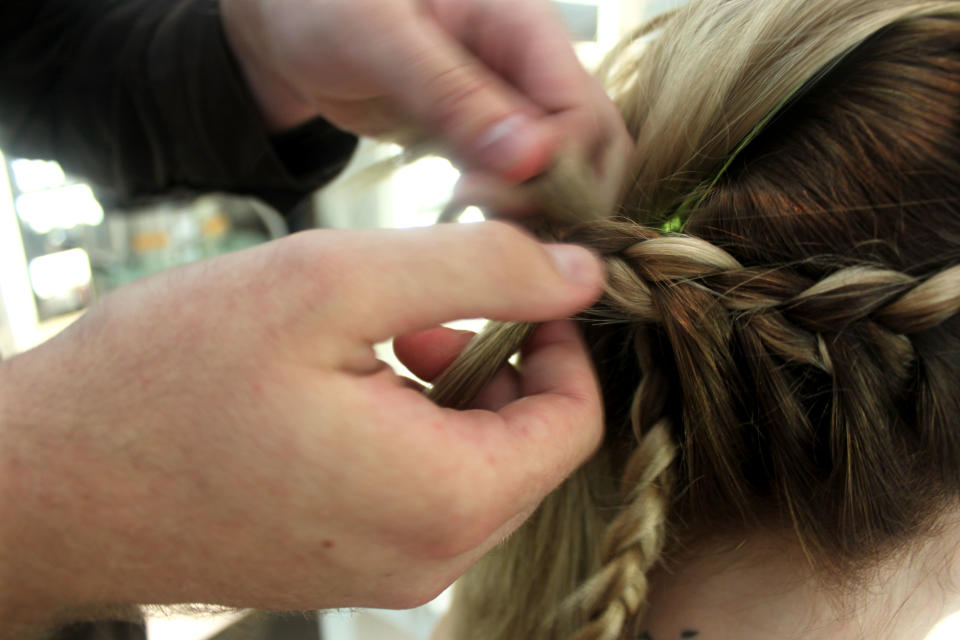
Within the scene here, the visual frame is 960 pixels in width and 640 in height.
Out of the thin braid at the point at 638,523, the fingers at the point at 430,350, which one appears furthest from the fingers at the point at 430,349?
the thin braid at the point at 638,523

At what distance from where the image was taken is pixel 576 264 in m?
0.48

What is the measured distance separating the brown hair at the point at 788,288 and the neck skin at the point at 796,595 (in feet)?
0.10

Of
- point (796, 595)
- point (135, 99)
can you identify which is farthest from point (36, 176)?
point (796, 595)

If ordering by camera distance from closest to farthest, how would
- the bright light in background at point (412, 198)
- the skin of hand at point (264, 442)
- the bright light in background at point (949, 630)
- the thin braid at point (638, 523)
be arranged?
the skin of hand at point (264, 442) < the thin braid at point (638, 523) < the bright light in background at point (949, 630) < the bright light in background at point (412, 198)

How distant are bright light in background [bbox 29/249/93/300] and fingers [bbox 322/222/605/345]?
154 cm

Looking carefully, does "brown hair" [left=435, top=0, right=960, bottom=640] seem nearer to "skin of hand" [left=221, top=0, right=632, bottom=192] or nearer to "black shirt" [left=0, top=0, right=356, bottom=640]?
"skin of hand" [left=221, top=0, right=632, bottom=192]

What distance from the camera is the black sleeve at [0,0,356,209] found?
3.33ft

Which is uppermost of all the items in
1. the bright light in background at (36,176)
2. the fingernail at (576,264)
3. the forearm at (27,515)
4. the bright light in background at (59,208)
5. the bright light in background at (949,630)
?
the fingernail at (576,264)

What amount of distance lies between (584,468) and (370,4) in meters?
0.55

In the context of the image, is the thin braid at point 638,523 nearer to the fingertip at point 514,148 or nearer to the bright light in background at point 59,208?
the fingertip at point 514,148

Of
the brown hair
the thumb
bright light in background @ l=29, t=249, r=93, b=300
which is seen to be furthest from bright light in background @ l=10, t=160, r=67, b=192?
the brown hair

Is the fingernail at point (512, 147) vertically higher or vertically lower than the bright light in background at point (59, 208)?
higher

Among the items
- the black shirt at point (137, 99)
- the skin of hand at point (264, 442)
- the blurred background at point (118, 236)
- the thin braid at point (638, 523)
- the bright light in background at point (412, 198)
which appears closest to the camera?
the skin of hand at point (264, 442)

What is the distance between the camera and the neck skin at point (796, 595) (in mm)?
541
